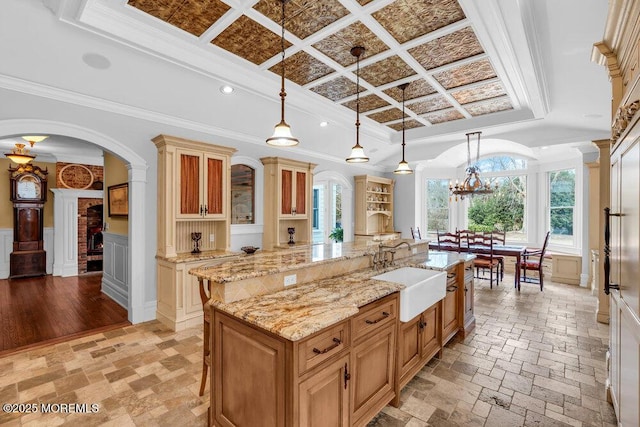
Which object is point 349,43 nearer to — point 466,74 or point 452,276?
point 466,74

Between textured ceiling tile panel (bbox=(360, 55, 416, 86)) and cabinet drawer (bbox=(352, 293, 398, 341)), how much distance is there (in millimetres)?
2803

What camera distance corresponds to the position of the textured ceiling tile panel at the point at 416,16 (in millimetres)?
2705

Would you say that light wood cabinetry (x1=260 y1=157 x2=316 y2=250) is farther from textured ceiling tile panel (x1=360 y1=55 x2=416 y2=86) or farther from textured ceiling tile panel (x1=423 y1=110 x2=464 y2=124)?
textured ceiling tile panel (x1=423 y1=110 x2=464 y2=124)

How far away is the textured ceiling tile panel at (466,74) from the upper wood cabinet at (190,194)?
3.08 m

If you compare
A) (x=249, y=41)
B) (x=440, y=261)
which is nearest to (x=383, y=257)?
(x=440, y=261)

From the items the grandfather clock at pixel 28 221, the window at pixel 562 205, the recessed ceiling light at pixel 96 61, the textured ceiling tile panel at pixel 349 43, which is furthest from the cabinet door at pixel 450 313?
the grandfather clock at pixel 28 221

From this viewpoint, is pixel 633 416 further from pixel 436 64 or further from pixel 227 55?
pixel 227 55

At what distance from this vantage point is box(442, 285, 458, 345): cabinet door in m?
3.17

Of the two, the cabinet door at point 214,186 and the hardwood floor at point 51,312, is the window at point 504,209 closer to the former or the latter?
the cabinet door at point 214,186

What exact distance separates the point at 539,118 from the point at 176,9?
538 centimetres

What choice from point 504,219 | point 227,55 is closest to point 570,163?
point 504,219

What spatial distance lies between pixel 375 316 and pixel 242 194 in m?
3.81

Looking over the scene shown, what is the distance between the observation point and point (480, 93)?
4641mm

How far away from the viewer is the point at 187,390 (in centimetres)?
260
